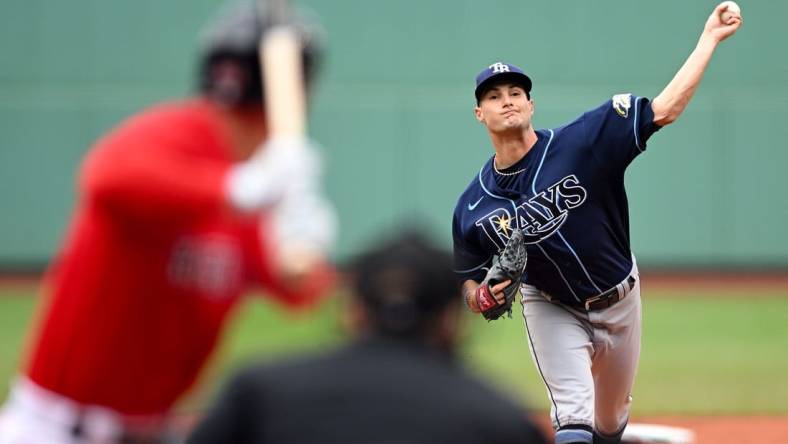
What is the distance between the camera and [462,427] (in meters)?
2.31

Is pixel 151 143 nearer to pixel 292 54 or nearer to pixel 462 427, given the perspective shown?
pixel 292 54

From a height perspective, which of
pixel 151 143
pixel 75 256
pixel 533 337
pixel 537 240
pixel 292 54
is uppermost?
pixel 292 54

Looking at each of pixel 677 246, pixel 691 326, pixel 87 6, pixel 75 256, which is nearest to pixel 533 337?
pixel 75 256

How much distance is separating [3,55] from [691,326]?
1052cm

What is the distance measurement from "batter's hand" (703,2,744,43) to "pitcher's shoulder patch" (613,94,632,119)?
0.48 metres

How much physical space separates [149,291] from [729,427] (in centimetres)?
725

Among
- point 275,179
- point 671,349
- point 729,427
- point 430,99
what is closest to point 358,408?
point 275,179

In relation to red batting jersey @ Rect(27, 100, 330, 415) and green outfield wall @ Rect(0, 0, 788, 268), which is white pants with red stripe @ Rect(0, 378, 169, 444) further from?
green outfield wall @ Rect(0, 0, 788, 268)

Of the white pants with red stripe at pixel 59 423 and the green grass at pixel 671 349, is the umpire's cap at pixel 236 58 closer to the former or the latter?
the white pants with red stripe at pixel 59 423

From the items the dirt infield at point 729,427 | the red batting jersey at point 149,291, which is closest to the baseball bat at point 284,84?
the red batting jersey at point 149,291

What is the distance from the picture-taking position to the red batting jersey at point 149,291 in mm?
2744

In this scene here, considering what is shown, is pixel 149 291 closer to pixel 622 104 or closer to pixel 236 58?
pixel 236 58

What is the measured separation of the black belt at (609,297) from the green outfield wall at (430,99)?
11457 millimetres

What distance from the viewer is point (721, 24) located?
5930mm
